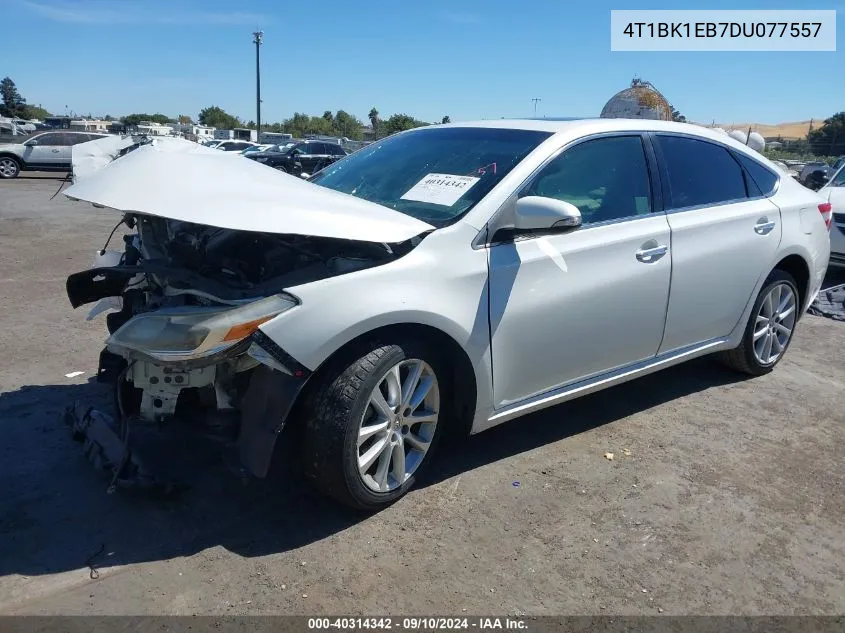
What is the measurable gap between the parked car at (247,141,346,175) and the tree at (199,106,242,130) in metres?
71.0

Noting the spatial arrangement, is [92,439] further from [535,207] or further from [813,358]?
[813,358]

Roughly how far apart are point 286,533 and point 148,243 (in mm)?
1574

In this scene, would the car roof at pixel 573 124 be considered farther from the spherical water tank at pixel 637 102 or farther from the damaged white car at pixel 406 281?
the spherical water tank at pixel 637 102

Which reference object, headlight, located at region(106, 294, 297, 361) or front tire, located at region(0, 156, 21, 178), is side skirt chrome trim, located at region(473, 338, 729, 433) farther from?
front tire, located at region(0, 156, 21, 178)

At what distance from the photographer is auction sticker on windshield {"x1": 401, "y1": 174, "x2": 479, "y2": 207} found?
3430 mm

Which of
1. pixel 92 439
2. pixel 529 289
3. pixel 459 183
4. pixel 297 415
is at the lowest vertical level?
pixel 92 439

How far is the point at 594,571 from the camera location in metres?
2.81

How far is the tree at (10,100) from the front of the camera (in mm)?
86688

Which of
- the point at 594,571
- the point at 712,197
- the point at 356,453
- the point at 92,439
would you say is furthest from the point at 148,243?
the point at 712,197

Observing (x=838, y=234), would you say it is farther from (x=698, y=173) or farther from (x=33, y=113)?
(x=33, y=113)

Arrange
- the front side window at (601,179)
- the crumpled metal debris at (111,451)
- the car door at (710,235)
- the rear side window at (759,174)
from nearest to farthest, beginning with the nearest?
the crumpled metal debris at (111,451) → the front side window at (601,179) → the car door at (710,235) → the rear side window at (759,174)

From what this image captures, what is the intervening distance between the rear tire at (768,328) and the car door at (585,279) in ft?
3.70

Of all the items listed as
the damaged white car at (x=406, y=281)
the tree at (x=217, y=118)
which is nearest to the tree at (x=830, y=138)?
the damaged white car at (x=406, y=281)

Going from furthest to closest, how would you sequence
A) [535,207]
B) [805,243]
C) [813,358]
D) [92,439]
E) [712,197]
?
[813,358] < [805,243] < [712,197] < [92,439] < [535,207]
